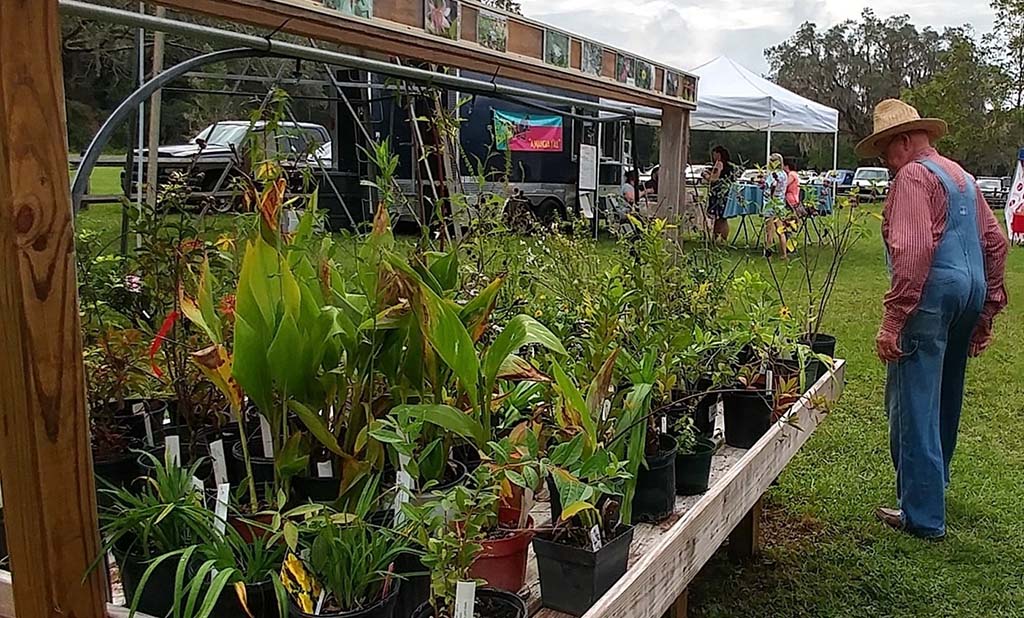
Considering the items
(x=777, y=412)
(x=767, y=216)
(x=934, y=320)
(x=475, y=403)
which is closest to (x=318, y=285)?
(x=475, y=403)

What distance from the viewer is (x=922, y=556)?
3143 mm

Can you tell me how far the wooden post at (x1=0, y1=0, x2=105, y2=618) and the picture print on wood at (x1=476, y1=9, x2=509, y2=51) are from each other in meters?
1.34

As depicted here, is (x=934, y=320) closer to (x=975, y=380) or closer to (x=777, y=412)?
(x=777, y=412)

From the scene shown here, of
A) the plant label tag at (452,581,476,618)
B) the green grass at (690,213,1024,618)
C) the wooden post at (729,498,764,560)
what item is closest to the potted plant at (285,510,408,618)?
the plant label tag at (452,581,476,618)

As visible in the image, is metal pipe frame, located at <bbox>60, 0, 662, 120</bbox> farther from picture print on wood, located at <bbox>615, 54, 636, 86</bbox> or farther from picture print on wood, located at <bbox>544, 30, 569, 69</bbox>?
picture print on wood, located at <bbox>615, 54, 636, 86</bbox>

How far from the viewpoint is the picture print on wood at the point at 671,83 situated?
3.42 m

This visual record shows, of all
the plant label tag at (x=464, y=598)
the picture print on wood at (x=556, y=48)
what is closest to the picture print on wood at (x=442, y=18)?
the picture print on wood at (x=556, y=48)

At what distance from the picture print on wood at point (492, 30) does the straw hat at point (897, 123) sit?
1.48m

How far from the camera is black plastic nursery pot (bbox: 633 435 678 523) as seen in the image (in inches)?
70.4

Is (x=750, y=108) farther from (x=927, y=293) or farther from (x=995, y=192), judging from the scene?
(x=995, y=192)

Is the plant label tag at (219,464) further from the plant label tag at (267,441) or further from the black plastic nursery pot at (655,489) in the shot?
the black plastic nursery pot at (655,489)

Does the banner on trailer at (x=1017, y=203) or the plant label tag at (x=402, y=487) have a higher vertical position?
the banner on trailer at (x=1017, y=203)

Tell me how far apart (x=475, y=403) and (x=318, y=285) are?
0.33 meters

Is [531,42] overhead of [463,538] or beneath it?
overhead
